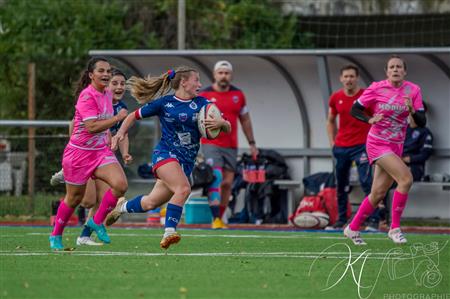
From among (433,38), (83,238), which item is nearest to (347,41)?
(433,38)

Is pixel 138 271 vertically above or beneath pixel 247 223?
above

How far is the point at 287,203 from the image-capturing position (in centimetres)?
1758

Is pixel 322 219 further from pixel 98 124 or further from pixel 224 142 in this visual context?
pixel 98 124

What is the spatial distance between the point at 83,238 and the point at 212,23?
13.6 meters

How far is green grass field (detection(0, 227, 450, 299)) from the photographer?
757cm

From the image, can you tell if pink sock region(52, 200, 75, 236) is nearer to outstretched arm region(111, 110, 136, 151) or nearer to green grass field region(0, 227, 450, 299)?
green grass field region(0, 227, 450, 299)

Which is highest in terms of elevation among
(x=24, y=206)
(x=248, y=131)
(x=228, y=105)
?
(x=228, y=105)

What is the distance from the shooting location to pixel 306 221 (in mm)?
15875

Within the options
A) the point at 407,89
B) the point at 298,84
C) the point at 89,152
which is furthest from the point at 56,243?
the point at 298,84

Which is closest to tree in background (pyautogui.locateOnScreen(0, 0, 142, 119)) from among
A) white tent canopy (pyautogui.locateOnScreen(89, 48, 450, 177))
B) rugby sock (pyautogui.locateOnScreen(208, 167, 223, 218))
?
white tent canopy (pyautogui.locateOnScreen(89, 48, 450, 177))

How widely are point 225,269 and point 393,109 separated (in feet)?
13.7

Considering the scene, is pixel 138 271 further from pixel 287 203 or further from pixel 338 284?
pixel 287 203

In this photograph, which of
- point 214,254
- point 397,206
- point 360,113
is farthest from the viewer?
point 360,113

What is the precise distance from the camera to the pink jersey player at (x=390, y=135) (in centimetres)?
1220
